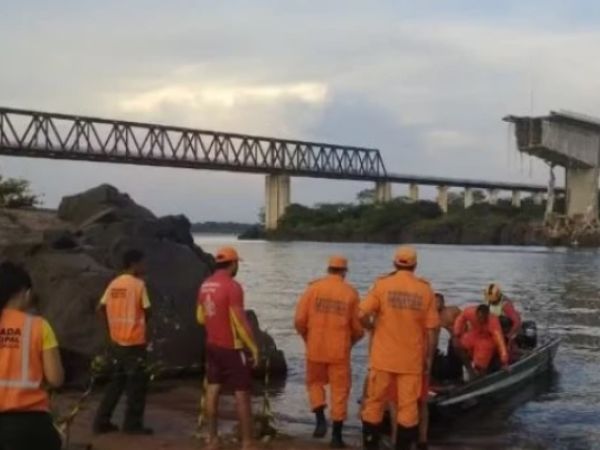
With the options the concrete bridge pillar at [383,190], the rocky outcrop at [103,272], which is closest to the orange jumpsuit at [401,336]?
the rocky outcrop at [103,272]

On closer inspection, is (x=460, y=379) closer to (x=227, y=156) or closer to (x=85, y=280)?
(x=85, y=280)

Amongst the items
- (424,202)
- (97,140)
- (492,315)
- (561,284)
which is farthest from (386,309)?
(424,202)

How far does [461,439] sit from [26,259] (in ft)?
24.4

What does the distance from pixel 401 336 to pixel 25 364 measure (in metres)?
4.26

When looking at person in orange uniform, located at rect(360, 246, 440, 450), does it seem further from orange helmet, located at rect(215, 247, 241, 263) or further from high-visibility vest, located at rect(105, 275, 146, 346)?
high-visibility vest, located at rect(105, 275, 146, 346)

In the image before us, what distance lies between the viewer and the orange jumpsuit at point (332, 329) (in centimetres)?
1055

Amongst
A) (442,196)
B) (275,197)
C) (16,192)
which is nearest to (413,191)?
(442,196)

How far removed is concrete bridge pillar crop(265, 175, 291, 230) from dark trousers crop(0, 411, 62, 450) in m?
140

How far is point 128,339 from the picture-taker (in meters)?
10.5

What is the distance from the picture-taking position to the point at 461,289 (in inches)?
1801

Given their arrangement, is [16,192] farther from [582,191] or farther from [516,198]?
[516,198]

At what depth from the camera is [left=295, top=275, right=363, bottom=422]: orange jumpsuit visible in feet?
34.6

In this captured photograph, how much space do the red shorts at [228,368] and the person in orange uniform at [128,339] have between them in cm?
115

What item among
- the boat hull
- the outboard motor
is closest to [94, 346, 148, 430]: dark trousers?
the boat hull
